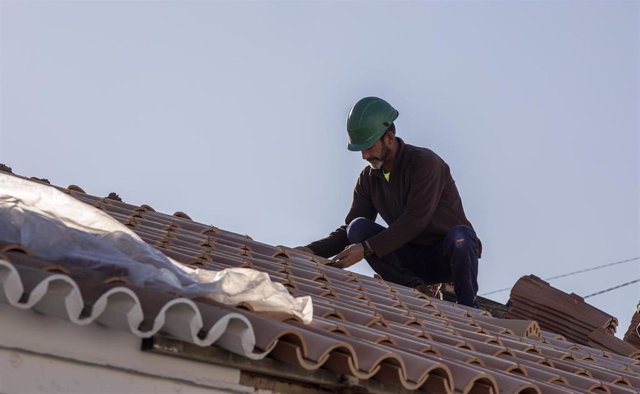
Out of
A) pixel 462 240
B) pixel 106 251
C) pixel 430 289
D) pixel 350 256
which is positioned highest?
pixel 462 240

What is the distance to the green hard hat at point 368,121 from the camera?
9414mm

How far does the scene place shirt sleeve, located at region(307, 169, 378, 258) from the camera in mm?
9766

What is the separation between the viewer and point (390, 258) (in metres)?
9.73

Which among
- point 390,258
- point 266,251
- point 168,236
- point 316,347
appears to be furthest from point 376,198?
point 316,347

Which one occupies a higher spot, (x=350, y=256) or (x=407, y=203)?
(x=407, y=203)

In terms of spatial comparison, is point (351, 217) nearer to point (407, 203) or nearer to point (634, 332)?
point (407, 203)

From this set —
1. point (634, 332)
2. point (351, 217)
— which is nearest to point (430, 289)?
point (351, 217)

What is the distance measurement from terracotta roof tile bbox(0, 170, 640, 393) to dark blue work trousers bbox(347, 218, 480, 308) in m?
0.72

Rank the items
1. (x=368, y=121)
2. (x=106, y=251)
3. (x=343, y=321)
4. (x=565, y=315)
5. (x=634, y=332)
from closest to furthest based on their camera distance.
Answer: (x=106, y=251), (x=343, y=321), (x=368, y=121), (x=565, y=315), (x=634, y=332)

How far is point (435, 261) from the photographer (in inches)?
378

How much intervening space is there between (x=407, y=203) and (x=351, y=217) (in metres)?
0.92

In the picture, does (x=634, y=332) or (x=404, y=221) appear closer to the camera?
(x=404, y=221)

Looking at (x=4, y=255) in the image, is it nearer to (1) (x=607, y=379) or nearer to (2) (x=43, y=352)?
(2) (x=43, y=352)

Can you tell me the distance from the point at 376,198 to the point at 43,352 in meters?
5.66
